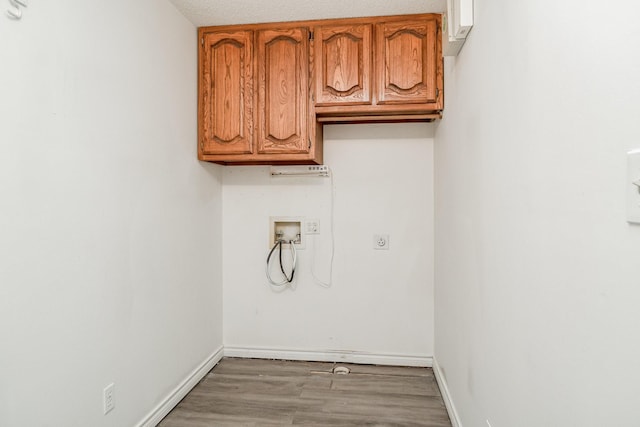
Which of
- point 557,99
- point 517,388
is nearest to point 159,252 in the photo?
point 517,388

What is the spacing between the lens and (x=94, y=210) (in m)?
1.68

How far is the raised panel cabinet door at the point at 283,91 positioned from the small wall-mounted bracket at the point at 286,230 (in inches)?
25.9

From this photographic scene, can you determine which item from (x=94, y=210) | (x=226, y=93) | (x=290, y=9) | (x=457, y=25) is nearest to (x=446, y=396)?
(x=457, y=25)

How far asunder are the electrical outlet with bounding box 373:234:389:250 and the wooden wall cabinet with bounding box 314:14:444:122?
3.13ft

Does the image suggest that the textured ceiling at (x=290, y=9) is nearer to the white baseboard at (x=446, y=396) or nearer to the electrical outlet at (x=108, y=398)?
the electrical outlet at (x=108, y=398)

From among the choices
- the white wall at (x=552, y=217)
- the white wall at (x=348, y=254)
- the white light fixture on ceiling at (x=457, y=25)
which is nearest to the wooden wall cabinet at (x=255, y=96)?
the white wall at (x=348, y=254)

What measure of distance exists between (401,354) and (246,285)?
4.56 feet

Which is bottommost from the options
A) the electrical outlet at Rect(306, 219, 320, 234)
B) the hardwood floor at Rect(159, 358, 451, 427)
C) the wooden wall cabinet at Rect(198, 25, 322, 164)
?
the hardwood floor at Rect(159, 358, 451, 427)

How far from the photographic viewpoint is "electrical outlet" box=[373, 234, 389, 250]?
2955 mm

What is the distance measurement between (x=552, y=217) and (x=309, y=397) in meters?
2.05

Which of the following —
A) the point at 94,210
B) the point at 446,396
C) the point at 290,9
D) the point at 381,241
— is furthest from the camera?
the point at 381,241

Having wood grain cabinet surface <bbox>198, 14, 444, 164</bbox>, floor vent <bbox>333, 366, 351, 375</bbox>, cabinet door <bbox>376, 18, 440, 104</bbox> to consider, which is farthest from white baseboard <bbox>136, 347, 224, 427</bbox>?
cabinet door <bbox>376, 18, 440, 104</bbox>

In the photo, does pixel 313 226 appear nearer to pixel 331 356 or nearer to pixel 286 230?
pixel 286 230

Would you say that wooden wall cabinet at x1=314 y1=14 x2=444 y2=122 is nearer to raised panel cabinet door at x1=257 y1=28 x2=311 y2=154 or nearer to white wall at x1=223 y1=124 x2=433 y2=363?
raised panel cabinet door at x1=257 y1=28 x2=311 y2=154
